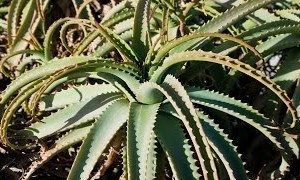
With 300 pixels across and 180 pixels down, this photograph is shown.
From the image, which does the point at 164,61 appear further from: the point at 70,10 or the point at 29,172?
the point at 70,10

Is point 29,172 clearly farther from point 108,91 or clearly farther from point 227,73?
point 227,73

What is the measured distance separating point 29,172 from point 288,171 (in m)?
0.64

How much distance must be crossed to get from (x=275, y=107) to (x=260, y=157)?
17 cm

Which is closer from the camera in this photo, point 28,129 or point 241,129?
point 28,129

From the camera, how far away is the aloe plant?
119cm

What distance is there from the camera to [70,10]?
1.82 meters

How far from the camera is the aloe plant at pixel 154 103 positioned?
3.90 feet

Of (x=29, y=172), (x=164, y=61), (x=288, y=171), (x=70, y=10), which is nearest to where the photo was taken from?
(x=164, y=61)

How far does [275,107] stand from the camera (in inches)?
56.6

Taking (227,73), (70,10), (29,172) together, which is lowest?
(29,172)

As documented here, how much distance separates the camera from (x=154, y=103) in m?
1.29

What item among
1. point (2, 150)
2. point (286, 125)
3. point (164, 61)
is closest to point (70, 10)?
point (2, 150)

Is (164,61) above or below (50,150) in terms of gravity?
above

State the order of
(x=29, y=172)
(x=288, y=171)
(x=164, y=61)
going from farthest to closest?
1. (x=288, y=171)
2. (x=29, y=172)
3. (x=164, y=61)
